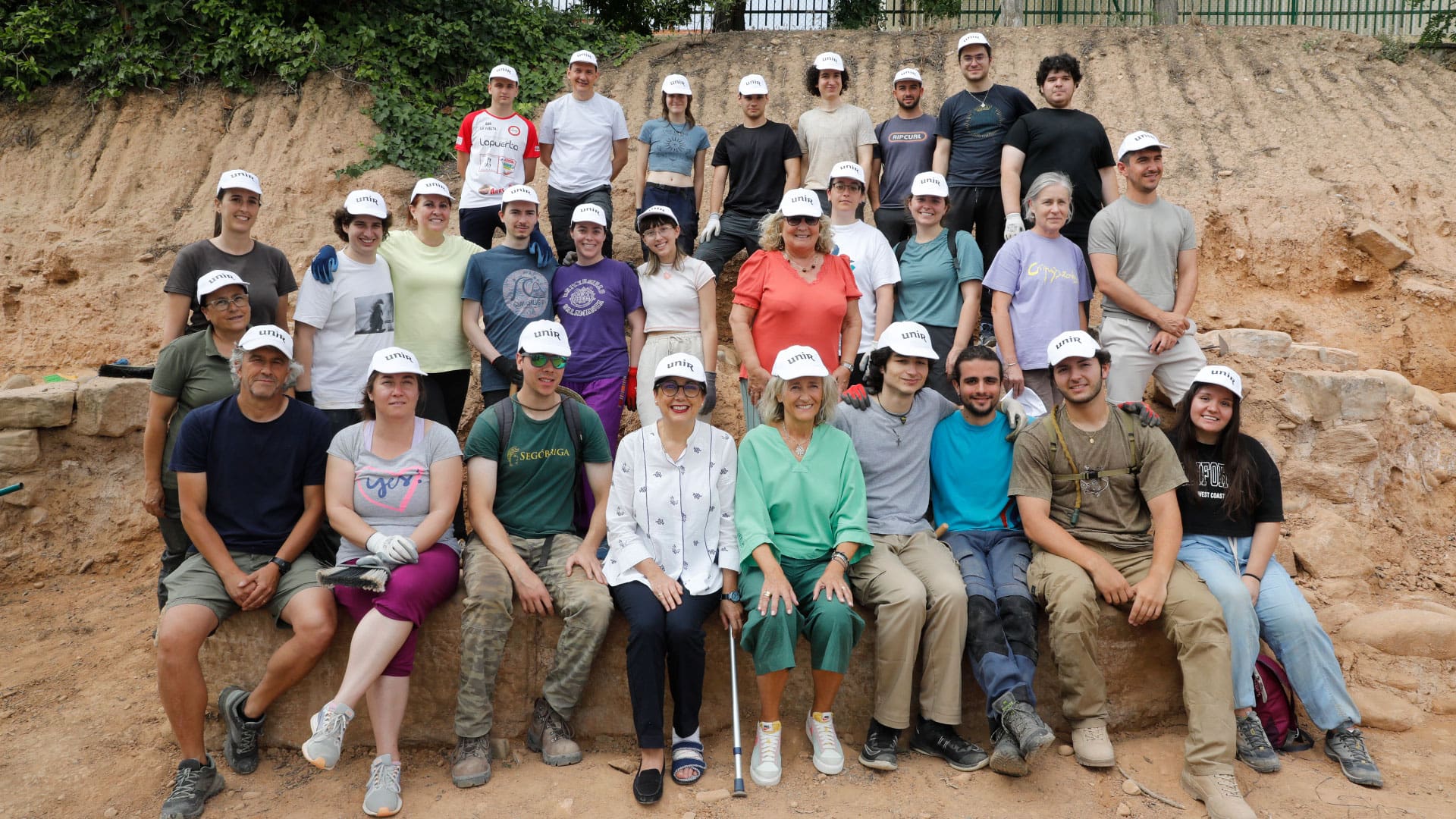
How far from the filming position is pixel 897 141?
253 inches

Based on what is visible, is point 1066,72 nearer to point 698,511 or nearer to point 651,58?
point 698,511

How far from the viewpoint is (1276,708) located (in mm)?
4246

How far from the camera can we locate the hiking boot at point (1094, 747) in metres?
4.08

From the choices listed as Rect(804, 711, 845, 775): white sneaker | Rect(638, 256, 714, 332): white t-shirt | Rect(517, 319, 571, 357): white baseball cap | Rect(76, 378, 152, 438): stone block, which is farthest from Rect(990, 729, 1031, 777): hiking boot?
Rect(76, 378, 152, 438): stone block

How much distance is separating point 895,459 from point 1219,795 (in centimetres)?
191

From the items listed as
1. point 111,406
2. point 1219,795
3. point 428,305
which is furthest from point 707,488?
point 111,406

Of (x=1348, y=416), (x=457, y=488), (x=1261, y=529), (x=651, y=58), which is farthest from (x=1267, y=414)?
(x=651, y=58)

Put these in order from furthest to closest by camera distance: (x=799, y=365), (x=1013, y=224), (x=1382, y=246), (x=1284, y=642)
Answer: (x=1382, y=246), (x=1013, y=224), (x=799, y=365), (x=1284, y=642)

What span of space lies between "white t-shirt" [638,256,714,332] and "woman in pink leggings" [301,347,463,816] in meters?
1.42

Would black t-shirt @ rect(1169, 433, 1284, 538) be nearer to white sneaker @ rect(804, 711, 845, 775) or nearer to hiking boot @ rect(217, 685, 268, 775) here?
white sneaker @ rect(804, 711, 845, 775)

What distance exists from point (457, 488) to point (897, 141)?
12.7 feet

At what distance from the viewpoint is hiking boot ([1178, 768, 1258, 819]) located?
375 centimetres

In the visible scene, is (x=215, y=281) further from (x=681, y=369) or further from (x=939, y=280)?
(x=939, y=280)

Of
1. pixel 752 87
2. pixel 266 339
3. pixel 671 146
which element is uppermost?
pixel 752 87
